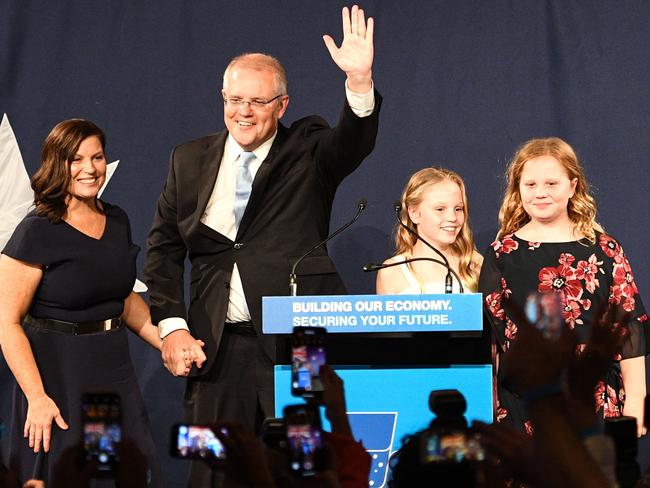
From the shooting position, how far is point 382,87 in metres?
4.73

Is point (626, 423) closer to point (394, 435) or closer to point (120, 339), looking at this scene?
point (394, 435)

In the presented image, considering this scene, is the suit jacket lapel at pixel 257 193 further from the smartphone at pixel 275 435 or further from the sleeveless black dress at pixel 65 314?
the smartphone at pixel 275 435

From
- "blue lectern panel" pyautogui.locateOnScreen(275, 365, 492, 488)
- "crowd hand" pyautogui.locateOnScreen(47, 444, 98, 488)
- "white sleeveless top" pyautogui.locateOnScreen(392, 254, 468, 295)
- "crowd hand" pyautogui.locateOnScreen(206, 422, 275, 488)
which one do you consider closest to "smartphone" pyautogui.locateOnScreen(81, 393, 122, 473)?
"crowd hand" pyautogui.locateOnScreen(47, 444, 98, 488)

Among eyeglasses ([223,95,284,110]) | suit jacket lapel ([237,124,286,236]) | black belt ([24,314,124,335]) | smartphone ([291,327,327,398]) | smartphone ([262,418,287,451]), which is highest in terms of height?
eyeglasses ([223,95,284,110])

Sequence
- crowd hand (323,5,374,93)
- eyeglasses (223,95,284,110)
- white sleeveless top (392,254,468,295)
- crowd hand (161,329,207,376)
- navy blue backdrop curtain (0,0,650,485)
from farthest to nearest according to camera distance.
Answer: navy blue backdrop curtain (0,0,650,485) → white sleeveless top (392,254,468,295) → eyeglasses (223,95,284,110) → crowd hand (161,329,207,376) → crowd hand (323,5,374,93)

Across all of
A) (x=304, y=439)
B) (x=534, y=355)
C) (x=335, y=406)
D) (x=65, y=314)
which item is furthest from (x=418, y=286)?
(x=534, y=355)

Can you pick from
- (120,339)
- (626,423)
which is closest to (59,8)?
(120,339)

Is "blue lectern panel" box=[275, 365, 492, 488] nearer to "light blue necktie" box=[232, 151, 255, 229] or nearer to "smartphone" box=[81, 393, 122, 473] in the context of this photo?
"light blue necktie" box=[232, 151, 255, 229]

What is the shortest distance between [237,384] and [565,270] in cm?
115

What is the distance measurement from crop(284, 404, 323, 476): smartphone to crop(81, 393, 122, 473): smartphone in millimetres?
254

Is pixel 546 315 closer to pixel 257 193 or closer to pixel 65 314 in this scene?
pixel 257 193

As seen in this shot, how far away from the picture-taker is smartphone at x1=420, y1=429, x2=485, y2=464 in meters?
1.47

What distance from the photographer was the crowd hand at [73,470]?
4.67 ft

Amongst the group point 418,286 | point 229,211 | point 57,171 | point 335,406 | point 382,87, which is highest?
point 382,87
